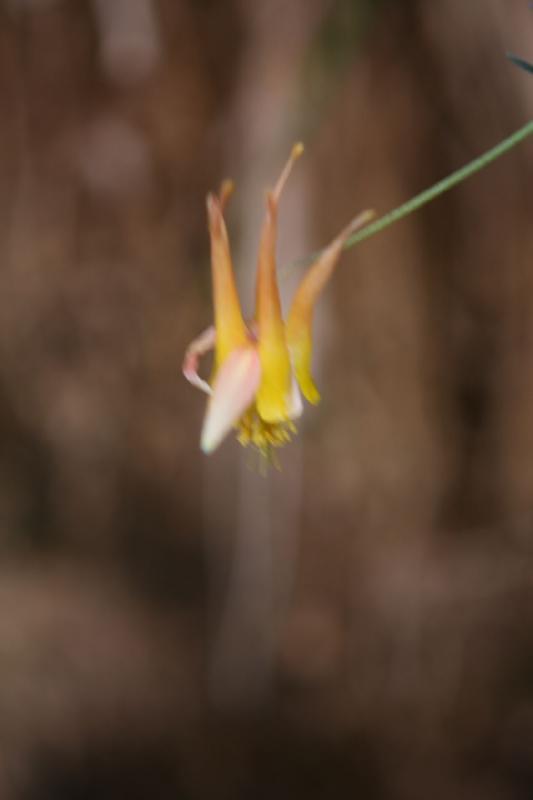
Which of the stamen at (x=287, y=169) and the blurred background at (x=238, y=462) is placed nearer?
the stamen at (x=287, y=169)

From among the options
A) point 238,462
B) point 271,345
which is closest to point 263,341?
point 271,345

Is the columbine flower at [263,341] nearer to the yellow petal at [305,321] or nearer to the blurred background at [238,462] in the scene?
the yellow petal at [305,321]

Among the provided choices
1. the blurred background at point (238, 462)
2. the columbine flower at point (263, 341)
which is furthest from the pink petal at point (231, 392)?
the blurred background at point (238, 462)

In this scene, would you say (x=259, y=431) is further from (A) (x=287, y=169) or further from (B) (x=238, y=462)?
(B) (x=238, y=462)

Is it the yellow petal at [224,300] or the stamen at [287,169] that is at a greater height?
the stamen at [287,169]

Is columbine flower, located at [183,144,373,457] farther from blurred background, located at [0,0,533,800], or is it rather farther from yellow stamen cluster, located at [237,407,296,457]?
blurred background, located at [0,0,533,800]
